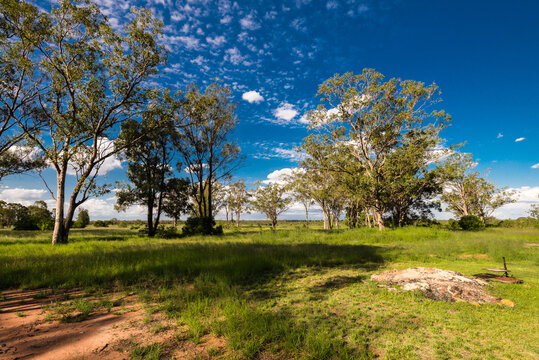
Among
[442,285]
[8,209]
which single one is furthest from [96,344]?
[8,209]

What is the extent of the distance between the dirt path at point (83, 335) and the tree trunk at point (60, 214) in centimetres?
1328

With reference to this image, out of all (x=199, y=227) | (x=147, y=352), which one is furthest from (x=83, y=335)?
(x=199, y=227)

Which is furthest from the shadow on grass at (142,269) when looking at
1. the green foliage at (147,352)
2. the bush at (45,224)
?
the bush at (45,224)

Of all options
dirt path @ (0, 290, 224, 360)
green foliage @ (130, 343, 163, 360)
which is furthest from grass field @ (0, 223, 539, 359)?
dirt path @ (0, 290, 224, 360)

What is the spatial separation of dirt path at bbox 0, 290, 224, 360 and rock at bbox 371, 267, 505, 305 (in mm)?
6073

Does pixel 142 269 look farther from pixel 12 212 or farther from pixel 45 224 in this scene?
pixel 12 212

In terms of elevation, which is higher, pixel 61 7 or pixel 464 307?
pixel 61 7

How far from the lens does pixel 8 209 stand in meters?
54.8

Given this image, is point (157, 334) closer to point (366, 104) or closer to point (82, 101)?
point (82, 101)

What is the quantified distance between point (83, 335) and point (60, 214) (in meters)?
16.5

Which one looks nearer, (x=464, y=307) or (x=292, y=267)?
(x=464, y=307)

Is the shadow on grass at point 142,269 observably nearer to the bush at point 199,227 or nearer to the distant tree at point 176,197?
the bush at point 199,227

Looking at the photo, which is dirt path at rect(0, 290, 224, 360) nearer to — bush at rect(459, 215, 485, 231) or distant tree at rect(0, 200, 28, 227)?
→ bush at rect(459, 215, 485, 231)

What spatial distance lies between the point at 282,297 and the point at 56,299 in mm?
5934
